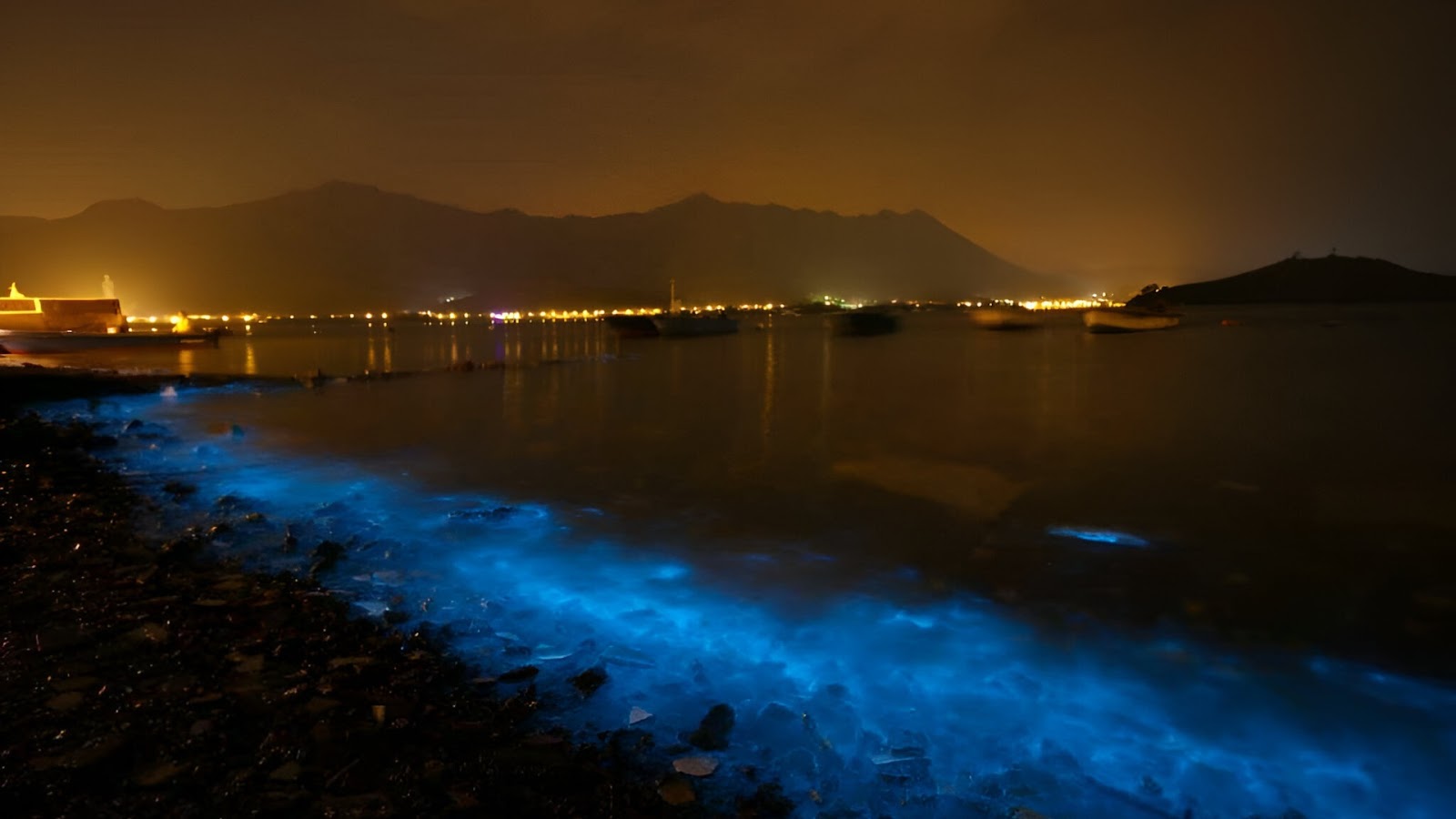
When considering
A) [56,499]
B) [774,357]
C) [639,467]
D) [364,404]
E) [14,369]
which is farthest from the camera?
[774,357]

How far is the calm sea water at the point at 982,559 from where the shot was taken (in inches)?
223

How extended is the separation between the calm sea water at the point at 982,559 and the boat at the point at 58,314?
162 feet

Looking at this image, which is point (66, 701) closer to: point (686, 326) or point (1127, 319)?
point (686, 326)

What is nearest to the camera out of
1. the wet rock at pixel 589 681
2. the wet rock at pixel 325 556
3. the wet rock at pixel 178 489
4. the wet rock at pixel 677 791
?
the wet rock at pixel 677 791

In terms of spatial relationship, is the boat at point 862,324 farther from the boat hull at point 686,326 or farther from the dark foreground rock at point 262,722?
the dark foreground rock at point 262,722

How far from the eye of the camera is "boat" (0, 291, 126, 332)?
58.8m

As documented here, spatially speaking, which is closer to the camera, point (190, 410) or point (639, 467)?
point (639, 467)

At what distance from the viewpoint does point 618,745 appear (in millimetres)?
5098

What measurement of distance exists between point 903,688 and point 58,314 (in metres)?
77.6

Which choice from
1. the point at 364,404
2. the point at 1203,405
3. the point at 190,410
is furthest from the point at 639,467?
the point at 1203,405

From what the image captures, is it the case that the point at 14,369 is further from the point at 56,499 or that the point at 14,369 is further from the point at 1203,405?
the point at 1203,405

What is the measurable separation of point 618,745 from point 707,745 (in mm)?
590

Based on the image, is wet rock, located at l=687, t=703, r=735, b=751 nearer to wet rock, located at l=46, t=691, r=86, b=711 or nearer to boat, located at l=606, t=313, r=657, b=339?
wet rock, located at l=46, t=691, r=86, b=711

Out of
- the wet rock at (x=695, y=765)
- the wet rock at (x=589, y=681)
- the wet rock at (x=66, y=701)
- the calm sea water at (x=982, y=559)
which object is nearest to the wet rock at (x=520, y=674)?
the wet rock at (x=589, y=681)
